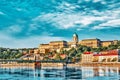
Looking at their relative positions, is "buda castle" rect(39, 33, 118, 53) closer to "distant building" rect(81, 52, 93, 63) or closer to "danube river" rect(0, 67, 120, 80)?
"distant building" rect(81, 52, 93, 63)

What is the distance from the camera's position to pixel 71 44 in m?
170

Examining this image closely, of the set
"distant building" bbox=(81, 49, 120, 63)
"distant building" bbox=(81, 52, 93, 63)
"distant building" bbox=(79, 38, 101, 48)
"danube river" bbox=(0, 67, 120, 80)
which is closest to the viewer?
"danube river" bbox=(0, 67, 120, 80)

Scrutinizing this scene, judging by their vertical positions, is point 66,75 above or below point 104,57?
below

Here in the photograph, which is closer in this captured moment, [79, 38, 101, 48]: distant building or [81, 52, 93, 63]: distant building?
[81, 52, 93, 63]: distant building

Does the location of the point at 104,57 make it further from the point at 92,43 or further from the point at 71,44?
the point at 71,44

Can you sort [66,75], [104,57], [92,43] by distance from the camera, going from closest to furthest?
[66,75]
[104,57]
[92,43]

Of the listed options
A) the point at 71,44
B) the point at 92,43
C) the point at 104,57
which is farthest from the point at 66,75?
the point at 71,44

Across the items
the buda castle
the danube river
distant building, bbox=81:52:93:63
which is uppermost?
the buda castle

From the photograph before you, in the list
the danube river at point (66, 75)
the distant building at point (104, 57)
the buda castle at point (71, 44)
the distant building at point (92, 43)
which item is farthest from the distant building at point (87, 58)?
the danube river at point (66, 75)

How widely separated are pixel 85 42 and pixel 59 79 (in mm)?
123885

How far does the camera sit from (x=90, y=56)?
12612 centimetres

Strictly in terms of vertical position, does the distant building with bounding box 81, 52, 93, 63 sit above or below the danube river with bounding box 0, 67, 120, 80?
above

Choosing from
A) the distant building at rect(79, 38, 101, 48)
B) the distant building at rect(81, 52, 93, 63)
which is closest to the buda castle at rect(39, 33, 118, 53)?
the distant building at rect(79, 38, 101, 48)

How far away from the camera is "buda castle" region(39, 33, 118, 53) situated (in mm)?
161875
